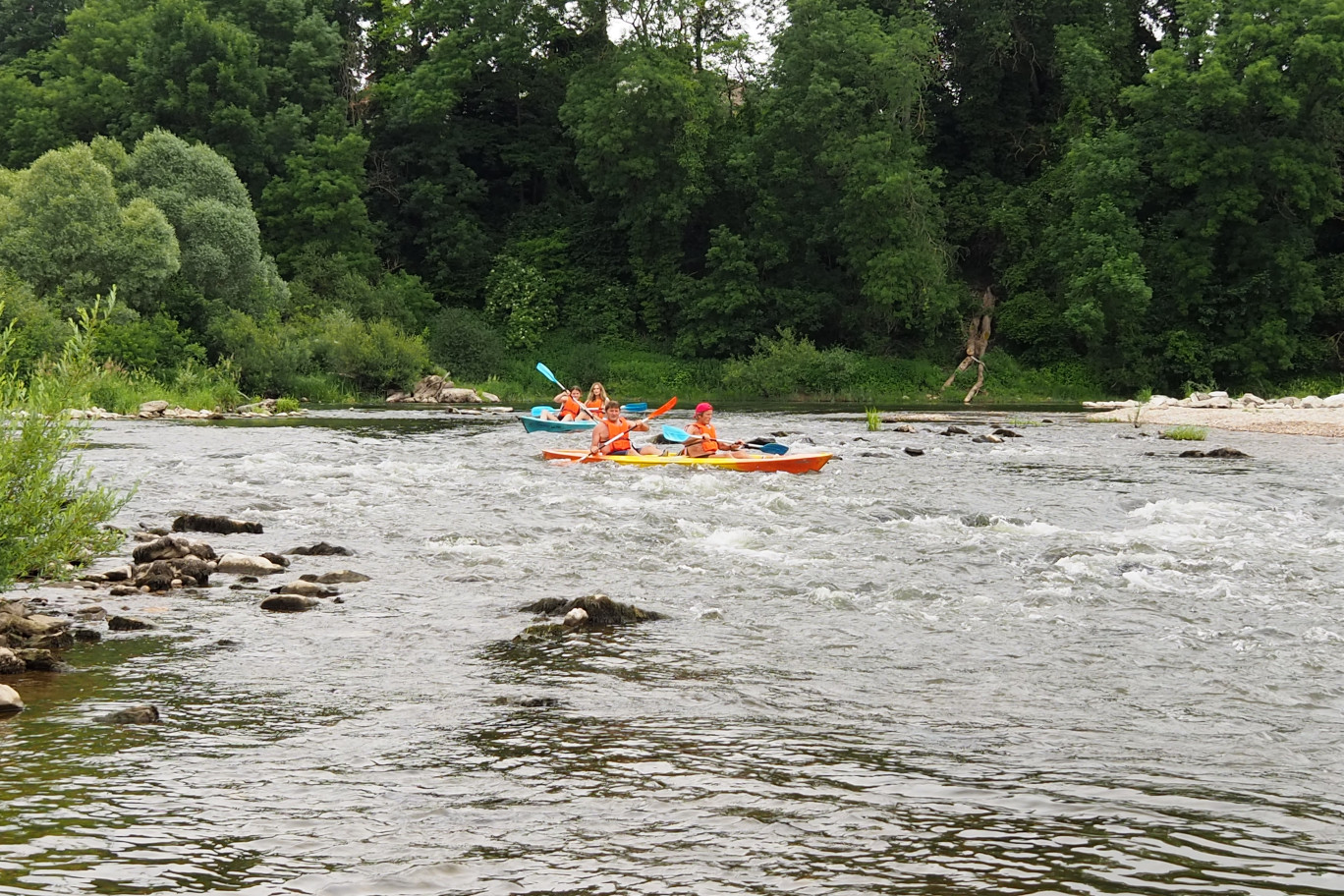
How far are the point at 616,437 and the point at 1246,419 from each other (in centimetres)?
1589

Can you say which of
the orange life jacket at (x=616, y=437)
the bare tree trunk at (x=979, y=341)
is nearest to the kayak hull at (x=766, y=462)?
the orange life jacket at (x=616, y=437)

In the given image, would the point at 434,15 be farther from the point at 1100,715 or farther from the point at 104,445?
the point at 1100,715

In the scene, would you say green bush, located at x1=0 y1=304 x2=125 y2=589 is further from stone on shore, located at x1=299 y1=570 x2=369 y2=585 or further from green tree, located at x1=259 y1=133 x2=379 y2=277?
green tree, located at x1=259 y1=133 x2=379 y2=277

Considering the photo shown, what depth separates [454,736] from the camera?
18.2 ft

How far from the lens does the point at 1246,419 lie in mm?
27312

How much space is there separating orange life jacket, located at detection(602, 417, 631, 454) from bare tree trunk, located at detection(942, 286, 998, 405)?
880 inches

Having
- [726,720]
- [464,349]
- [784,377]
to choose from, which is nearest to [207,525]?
[726,720]

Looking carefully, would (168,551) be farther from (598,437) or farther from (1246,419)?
(1246,419)

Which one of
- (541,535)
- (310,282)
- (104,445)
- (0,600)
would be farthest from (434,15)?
(0,600)

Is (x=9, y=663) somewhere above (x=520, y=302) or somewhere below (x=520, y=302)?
below

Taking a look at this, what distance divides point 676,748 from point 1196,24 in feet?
122

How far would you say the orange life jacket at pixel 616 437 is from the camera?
1864cm

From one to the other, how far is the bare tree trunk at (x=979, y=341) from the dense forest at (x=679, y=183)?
51cm

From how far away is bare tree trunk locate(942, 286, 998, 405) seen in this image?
132 ft
